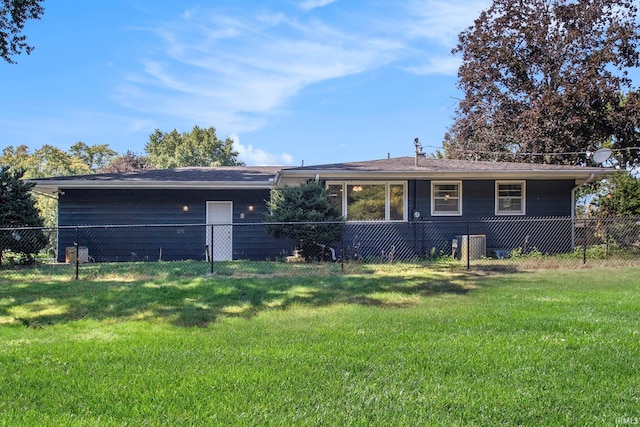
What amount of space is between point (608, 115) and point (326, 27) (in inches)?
522

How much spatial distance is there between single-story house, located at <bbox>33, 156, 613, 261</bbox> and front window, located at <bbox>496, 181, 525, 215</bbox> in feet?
0.10

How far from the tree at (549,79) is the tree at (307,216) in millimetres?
12484

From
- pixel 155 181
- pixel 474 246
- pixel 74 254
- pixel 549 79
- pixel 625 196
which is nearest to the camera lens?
pixel 474 246

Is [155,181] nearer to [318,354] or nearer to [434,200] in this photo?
[434,200]

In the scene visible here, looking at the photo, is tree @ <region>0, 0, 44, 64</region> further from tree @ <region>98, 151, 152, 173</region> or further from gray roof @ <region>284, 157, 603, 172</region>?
tree @ <region>98, 151, 152, 173</region>

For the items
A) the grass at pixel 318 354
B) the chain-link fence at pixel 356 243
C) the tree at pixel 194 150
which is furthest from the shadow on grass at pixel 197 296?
the tree at pixel 194 150

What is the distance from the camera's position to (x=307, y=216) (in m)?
10.7

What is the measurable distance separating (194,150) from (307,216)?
29314 mm

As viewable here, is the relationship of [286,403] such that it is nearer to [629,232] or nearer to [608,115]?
[629,232]

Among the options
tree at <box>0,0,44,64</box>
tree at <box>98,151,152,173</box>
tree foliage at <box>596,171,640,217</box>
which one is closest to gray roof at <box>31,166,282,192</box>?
tree at <box>0,0,44,64</box>

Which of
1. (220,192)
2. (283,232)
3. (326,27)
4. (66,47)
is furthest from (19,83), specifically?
(283,232)

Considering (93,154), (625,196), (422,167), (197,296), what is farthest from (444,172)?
(93,154)

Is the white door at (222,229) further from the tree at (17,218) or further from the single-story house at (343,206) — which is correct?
the tree at (17,218)

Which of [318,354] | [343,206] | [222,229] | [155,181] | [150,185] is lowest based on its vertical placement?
[318,354]
